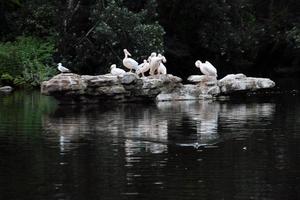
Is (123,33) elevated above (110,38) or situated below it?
above

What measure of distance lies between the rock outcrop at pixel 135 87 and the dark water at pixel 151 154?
2.69m

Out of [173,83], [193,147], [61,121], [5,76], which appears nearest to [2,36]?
[5,76]

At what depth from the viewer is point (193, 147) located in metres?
15.9

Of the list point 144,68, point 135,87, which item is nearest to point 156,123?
point 135,87

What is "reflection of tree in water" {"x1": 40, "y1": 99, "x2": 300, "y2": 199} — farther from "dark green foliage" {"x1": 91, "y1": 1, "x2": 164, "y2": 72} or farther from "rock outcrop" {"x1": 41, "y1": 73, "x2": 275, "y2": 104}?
"dark green foliage" {"x1": 91, "y1": 1, "x2": 164, "y2": 72}

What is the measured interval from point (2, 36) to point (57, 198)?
33418 mm

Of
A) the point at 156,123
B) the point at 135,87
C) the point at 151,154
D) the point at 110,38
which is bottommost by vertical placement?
the point at 151,154

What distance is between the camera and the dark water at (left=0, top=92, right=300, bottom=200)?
1167 centimetres

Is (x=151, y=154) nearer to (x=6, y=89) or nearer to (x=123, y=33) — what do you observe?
(x=6, y=89)

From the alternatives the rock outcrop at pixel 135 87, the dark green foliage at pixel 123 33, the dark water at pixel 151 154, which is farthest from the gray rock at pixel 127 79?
the dark green foliage at pixel 123 33

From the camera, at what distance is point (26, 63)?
38531 millimetres

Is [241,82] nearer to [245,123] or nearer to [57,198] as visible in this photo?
[245,123]

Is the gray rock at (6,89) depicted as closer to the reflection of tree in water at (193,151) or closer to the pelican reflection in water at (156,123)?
the pelican reflection in water at (156,123)

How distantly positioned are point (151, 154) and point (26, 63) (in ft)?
80.8
